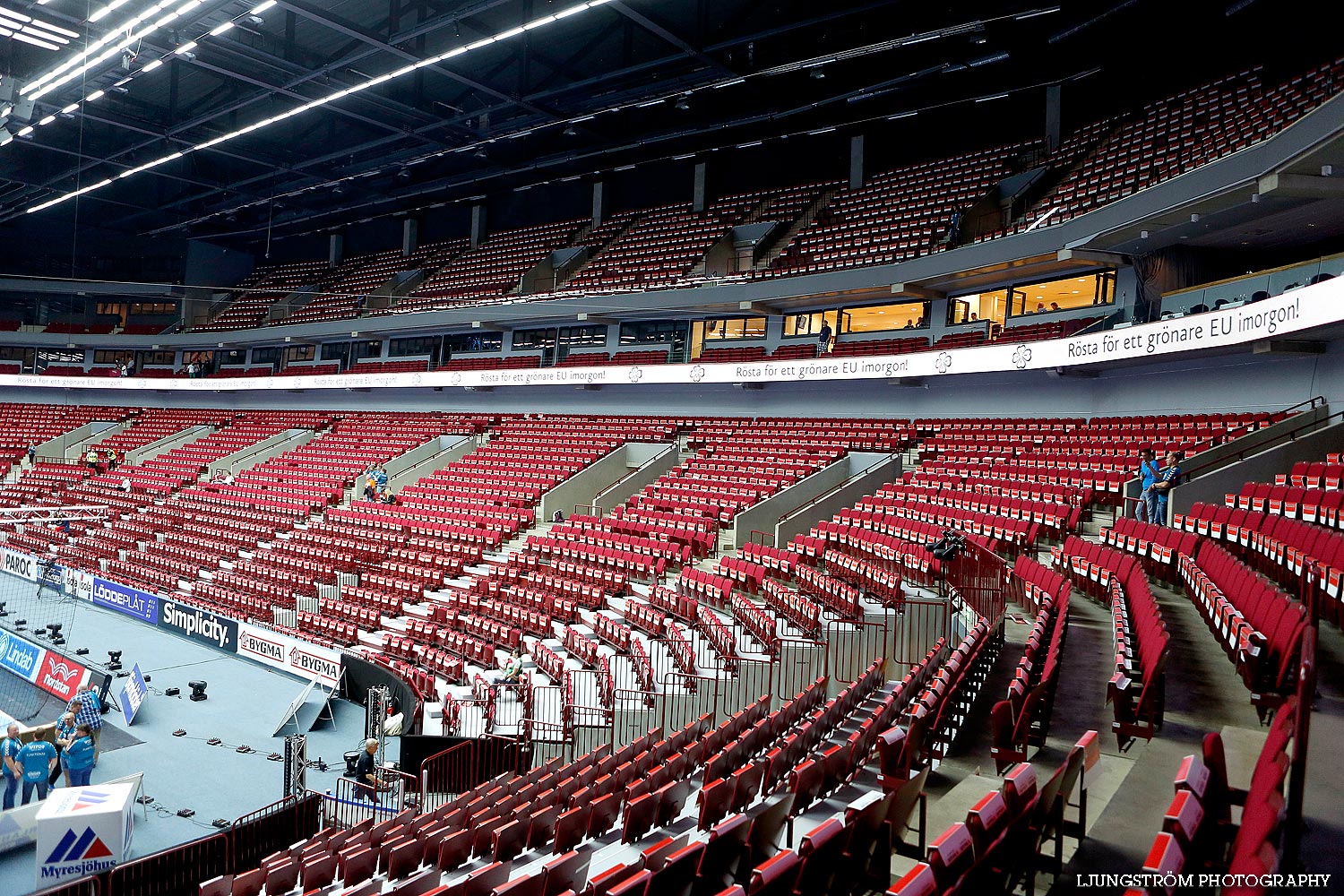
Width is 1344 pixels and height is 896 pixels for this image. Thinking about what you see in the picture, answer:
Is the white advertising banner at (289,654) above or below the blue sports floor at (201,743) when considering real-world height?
above

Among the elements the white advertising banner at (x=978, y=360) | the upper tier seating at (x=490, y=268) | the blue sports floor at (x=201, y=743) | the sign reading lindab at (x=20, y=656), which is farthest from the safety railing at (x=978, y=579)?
the upper tier seating at (x=490, y=268)

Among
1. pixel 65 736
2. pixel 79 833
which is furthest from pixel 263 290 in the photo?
pixel 79 833

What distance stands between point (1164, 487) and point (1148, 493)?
0.40m

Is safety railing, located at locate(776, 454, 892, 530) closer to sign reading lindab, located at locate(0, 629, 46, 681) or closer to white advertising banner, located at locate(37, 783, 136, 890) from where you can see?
white advertising banner, located at locate(37, 783, 136, 890)

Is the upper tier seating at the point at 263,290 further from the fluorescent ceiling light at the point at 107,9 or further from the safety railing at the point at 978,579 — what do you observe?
the safety railing at the point at 978,579

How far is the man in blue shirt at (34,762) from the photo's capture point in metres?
7.88

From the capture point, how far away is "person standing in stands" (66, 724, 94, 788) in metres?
8.03

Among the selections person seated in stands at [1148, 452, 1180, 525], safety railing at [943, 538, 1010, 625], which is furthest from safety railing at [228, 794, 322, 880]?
person seated in stands at [1148, 452, 1180, 525]

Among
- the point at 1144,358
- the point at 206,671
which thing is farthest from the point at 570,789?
the point at 1144,358

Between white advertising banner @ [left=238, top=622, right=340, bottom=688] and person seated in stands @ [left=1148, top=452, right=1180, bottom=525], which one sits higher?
person seated in stands @ [left=1148, top=452, right=1180, bottom=525]

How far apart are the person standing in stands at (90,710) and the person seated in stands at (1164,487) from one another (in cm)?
1283

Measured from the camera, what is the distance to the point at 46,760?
796cm

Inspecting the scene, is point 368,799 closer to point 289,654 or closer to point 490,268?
point 289,654

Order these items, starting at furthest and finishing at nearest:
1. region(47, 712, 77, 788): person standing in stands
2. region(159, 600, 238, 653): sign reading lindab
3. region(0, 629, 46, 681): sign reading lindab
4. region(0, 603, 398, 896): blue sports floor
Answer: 1. region(159, 600, 238, 653): sign reading lindab
2. region(0, 629, 46, 681): sign reading lindab
3. region(47, 712, 77, 788): person standing in stands
4. region(0, 603, 398, 896): blue sports floor
